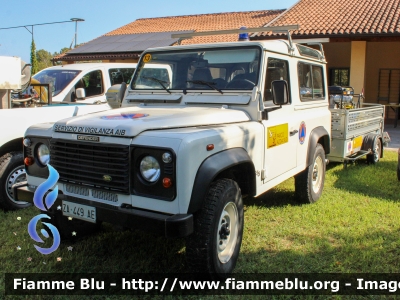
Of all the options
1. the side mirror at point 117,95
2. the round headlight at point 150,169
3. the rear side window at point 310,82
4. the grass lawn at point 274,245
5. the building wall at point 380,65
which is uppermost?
the building wall at point 380,65

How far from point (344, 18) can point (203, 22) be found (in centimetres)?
1011

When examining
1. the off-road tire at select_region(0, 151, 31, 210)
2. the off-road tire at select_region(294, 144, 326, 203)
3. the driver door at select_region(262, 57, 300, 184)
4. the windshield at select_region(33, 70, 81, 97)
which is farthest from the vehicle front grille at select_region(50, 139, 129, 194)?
the windshield at select_region(33, 70, 81, 97)

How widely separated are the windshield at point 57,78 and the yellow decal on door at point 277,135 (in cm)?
448

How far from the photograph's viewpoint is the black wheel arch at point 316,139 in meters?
5.21

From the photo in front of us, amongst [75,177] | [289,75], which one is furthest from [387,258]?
[75,177]

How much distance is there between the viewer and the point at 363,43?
46.0 feet

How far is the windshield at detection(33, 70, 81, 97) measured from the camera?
743 centimetres

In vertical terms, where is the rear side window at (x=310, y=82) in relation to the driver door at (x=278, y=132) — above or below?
above

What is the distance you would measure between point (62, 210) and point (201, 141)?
1.28 meters

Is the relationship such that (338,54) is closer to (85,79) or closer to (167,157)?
(85,79)

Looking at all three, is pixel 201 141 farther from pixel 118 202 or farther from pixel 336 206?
pixel 336 206

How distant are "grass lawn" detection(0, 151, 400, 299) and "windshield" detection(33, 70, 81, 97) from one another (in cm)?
290

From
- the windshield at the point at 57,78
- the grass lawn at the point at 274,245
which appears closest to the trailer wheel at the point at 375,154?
the grass lawn at the point at 274,245

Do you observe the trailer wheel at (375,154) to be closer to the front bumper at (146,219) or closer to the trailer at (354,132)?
the trailer at (354,132)
